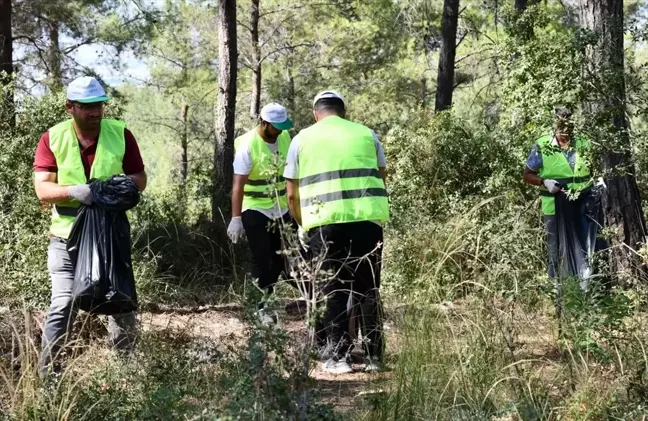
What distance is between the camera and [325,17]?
82.3 feet

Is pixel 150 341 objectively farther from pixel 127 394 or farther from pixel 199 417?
pixel 199 417

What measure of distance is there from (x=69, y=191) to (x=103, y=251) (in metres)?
0.35

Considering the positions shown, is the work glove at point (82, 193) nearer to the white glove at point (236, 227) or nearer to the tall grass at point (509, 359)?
the tall grass at point (509, 359)

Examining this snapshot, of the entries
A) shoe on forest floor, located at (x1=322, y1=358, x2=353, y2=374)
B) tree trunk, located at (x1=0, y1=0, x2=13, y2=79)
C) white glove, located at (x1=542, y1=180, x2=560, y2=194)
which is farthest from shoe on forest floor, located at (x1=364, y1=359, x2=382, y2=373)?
tree trunk, located at (x1=0, y1=0, x2=13, y2=79)

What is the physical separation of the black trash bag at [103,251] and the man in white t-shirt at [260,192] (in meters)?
2.05

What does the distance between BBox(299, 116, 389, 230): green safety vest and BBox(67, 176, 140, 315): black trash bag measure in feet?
3.50

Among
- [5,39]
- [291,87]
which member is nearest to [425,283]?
[5,39]

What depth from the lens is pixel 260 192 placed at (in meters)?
6.50

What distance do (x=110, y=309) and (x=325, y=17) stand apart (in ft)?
71.1

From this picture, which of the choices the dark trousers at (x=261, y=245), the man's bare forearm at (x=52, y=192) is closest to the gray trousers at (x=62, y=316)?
the man's bare forearm at (x=52, y=192)

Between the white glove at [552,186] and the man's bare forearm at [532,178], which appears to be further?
the man's bare forearm at [532,178]

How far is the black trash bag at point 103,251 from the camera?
419cm

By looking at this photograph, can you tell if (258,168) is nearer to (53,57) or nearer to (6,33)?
(6,33)

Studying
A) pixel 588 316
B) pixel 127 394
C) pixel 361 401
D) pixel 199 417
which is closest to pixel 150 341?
pixel 127 394
